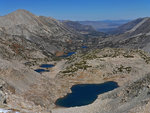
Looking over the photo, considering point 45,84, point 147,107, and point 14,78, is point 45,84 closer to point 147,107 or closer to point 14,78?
point 14,78

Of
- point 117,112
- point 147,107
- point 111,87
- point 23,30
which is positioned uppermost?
point 23,30

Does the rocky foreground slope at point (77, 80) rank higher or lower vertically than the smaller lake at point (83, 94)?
higher

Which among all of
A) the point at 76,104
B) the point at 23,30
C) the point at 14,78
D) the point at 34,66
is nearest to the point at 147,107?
the point at 76,104

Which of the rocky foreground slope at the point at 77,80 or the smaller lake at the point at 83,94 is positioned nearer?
the rocky foreground slope at the point at 77,80

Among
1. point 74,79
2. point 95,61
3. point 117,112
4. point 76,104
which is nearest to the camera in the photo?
point 117,112

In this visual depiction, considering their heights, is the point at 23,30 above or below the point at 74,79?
above

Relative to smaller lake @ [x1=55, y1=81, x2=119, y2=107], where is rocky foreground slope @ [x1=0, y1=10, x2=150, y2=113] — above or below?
above

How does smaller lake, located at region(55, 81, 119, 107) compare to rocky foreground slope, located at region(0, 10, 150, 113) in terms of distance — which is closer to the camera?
rocky foreground slope, located at region(0, 10, 150, 113)

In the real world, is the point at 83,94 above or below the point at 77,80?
below
